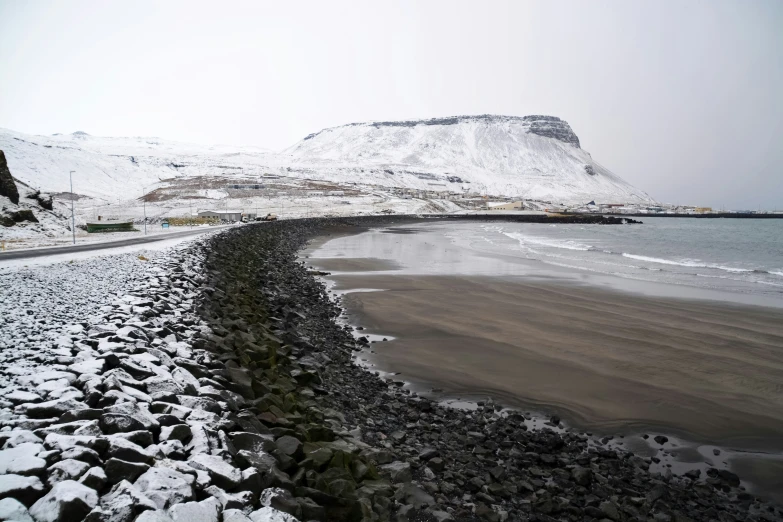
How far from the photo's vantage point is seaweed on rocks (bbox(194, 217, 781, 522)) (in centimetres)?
466

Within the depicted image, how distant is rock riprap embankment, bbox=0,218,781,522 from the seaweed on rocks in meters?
0.02

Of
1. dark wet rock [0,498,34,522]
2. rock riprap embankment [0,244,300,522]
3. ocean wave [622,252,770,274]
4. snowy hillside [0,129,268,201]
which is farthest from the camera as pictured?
snowy hillside [0,129,268,201]

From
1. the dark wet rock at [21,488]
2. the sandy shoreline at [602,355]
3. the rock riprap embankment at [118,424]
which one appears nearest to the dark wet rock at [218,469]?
the rock riprap embankment at [118,424]

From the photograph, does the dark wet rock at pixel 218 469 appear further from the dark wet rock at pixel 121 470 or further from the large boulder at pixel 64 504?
the large boulder at pixel 64 504

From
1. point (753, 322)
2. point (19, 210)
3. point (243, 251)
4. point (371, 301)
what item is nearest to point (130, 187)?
point (19, 210)

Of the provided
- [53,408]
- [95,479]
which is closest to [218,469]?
[95,479]

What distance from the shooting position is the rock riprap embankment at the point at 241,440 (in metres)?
3.49

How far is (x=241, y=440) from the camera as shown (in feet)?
14.9

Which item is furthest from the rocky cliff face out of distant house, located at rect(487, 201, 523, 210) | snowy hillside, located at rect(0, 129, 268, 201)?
distant house, located at rect(487, 201, 523, 210)

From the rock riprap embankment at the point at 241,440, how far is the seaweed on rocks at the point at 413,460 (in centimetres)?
2

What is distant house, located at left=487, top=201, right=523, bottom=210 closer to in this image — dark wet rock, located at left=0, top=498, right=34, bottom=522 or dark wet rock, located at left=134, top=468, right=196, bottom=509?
dark wet rock, located at left=134, top=468, right=196, bottom=509

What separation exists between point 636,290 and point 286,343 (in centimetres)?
1553

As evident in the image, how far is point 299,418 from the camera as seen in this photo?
5988mm

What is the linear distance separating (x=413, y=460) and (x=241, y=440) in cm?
255
